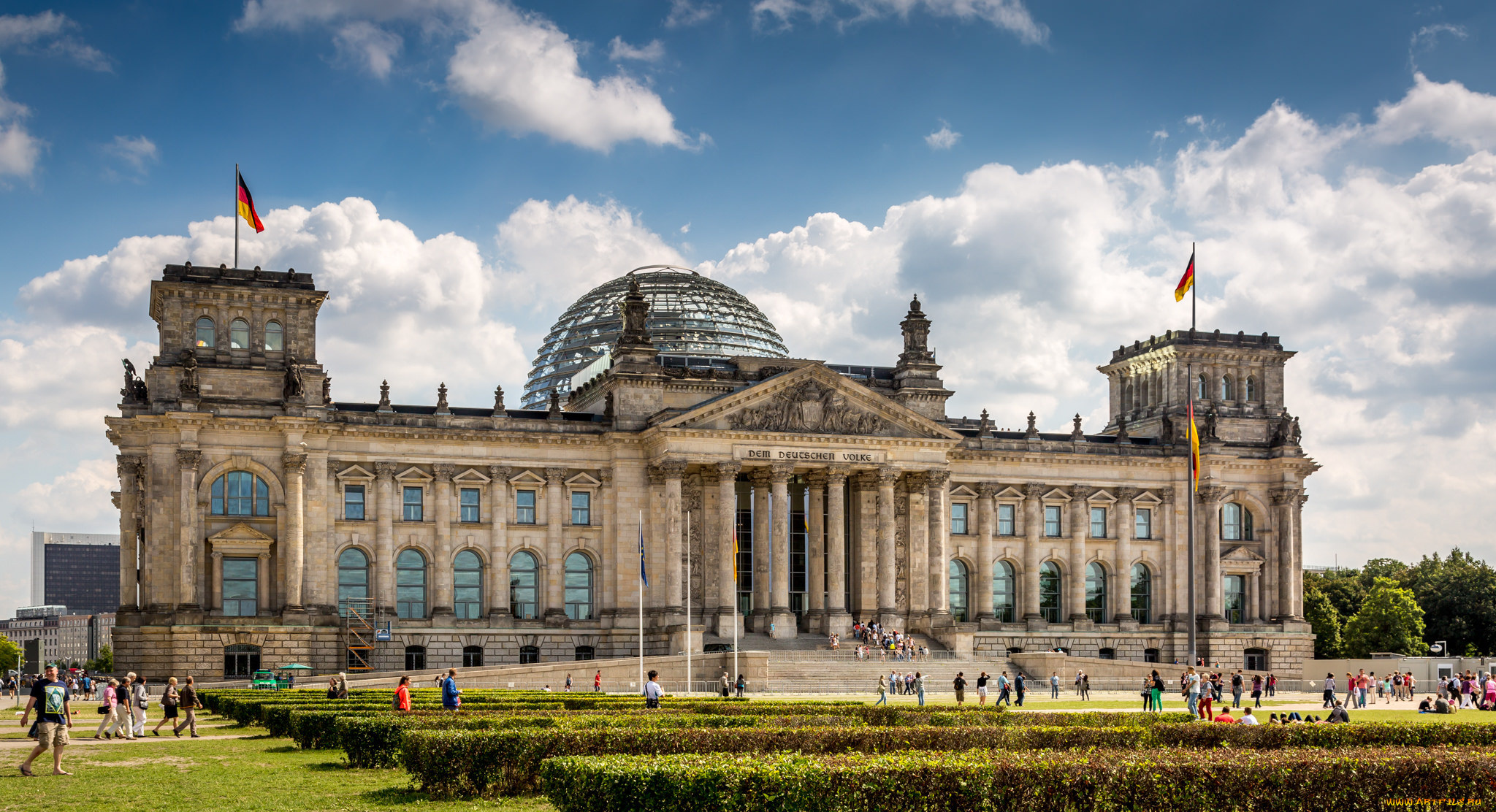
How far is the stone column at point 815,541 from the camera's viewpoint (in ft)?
288

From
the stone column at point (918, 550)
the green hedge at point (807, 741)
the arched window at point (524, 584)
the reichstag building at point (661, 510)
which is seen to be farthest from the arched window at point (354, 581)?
the green hedge at point (807, 741)

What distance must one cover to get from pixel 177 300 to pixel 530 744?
58106 millimetres

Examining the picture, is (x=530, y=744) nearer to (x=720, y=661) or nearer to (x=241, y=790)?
(x=241, y=790)

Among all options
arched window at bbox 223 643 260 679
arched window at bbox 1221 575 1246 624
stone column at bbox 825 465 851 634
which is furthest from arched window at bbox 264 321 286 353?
arched window at bbox 1221 575 1246 624

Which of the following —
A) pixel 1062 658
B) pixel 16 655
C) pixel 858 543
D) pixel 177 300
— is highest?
pixel 177 300

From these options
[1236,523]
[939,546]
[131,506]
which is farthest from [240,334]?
[1236,523]

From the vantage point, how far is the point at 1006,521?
94.9 metres

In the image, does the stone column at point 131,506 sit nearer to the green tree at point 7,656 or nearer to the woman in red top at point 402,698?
the woman in red top at point 402,698

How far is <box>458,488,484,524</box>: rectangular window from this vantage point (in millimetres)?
84438

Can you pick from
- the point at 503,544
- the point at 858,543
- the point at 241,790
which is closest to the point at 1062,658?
the point at 858,543

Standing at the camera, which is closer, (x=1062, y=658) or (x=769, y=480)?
(x=1062, y=658)

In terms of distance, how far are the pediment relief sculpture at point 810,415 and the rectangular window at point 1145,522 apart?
2028 cm

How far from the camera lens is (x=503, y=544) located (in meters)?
84.4

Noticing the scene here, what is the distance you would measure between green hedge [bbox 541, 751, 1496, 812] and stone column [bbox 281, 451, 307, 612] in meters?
56.8
